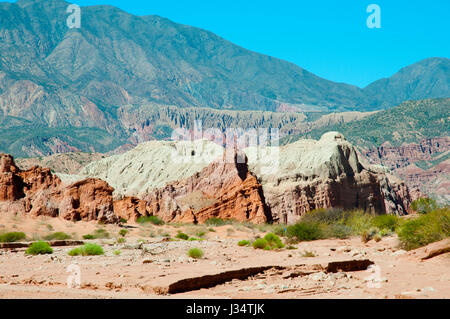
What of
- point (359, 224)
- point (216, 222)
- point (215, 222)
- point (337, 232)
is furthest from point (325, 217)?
point (215, 222)

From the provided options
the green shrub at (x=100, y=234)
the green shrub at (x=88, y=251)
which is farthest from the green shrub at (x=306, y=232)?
the green shrub at (x=88, y=251)

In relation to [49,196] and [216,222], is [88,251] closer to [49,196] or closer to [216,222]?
[49,196]

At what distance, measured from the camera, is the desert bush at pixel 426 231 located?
65.5 ft

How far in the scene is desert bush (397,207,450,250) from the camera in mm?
19969

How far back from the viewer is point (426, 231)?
20.6 m

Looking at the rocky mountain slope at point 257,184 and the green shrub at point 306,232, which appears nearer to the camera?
the green shrub at point 306,232

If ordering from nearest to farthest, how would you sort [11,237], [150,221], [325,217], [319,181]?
[11,237]
[325,217]
[150,221]
[319,181]

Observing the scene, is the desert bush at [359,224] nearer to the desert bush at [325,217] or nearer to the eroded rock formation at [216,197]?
the desert bush at [325,217]

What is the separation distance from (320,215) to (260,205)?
55.0ft

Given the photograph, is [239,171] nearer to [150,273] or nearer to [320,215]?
[320,215]

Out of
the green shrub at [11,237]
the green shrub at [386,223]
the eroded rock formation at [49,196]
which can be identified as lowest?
the green shrub at [386,223]

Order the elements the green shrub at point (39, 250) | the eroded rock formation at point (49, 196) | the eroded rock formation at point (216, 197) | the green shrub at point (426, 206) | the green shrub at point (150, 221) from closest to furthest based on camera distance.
Result: the green shrub at point (39, 250) → the eroded rock formation at point (49, 196) → the green shrub at point (426, 206) → the green shrub at point (150, 221) → the eroded rock formation at point (216, 197)

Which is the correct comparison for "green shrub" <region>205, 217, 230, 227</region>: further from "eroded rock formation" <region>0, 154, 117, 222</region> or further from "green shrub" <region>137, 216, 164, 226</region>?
"eroded rock formation" <region>0, 154, 117, 222</region>

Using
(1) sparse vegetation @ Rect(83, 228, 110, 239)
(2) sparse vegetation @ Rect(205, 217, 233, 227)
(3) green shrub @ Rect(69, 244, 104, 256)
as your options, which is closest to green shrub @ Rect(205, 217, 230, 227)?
(2) sparse vegetation @ Rect(205, 217, 233, 227)
